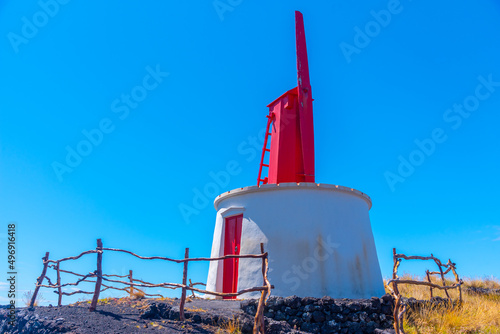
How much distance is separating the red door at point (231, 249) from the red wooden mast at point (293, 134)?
2197 mm

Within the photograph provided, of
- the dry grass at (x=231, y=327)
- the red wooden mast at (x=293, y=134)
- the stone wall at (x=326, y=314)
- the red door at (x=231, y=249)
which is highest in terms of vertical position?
the red wooden mast at (x=293, y=134)

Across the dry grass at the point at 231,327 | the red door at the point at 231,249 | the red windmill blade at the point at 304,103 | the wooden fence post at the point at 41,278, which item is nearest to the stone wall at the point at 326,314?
the dry grass at the point at 231,327

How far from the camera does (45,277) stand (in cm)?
936

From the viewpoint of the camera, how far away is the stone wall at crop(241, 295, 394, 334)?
281 inches

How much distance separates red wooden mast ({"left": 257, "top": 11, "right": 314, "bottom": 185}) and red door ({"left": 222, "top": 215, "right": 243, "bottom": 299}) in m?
2.20

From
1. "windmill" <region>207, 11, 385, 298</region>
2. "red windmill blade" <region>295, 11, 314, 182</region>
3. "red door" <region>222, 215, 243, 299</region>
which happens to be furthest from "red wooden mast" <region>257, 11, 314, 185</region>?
→ "red door" <region>222, 215, 243, 299</region>

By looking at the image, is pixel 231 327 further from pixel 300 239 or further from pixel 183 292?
pixel 300 239

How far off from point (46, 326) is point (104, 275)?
175cm

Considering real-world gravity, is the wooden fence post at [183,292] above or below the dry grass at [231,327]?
above

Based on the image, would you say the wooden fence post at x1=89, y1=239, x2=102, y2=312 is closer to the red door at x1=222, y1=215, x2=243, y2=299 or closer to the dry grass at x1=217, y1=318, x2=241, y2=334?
the dry grass at x1=217, y1=318, x2=241, y2=334

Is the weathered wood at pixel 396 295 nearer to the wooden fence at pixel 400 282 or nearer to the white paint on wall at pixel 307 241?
the wooden fence at pixel 400 282

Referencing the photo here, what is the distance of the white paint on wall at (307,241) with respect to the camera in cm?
955

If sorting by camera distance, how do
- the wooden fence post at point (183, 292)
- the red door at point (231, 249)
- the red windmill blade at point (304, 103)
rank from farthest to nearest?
1. the red windmill blade at point (304, 103)
2. the red door at point (231, 249)
3. the wooden fence post at point (183, 292)

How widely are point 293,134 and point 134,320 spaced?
8063 mm
